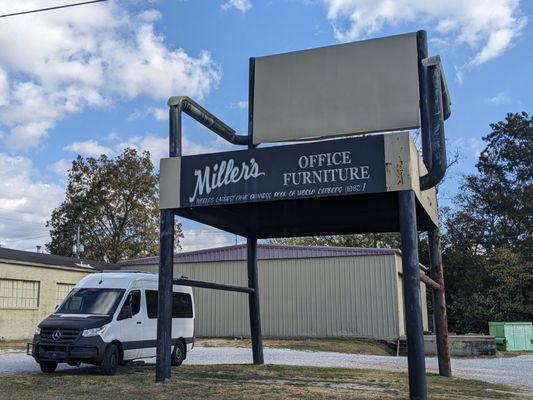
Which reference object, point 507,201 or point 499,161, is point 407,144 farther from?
point 499,161

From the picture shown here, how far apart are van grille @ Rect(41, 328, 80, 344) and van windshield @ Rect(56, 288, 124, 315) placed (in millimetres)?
983

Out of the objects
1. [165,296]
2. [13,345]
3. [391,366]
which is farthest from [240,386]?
[13,345]

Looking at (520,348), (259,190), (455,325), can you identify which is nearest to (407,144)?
(259,190)

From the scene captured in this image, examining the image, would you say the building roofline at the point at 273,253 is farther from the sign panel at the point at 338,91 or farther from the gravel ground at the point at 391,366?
the sign panel at the point at 338,91

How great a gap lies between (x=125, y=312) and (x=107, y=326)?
796 millimetres

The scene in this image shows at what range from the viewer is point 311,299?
30.8 meters

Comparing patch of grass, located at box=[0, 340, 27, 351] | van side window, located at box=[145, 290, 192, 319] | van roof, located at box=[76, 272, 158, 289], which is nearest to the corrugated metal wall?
patch of grass, located at box=[0, 340, 27, 351]

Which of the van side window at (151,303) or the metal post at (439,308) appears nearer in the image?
the metal post at (439,308)

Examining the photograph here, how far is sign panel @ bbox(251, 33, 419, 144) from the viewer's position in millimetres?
11289

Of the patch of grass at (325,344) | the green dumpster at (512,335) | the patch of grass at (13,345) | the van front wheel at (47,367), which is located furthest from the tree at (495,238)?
the van front wheel at (47,367)

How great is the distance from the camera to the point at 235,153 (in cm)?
1031

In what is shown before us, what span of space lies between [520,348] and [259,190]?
24.3 metres

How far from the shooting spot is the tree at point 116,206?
50.5m

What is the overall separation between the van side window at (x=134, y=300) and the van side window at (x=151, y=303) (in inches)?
12.9
